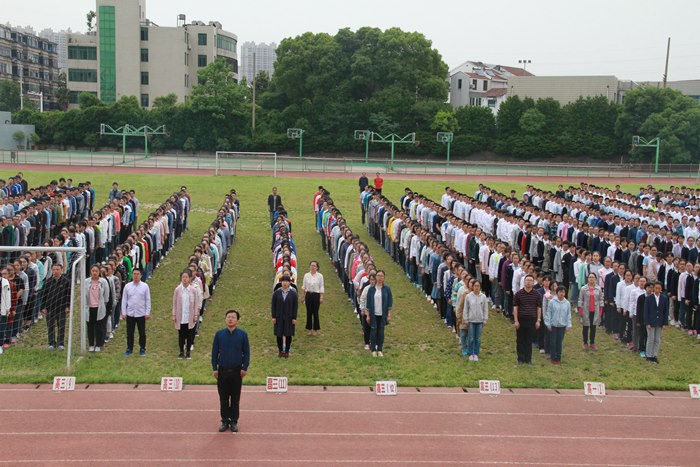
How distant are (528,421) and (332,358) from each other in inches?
162

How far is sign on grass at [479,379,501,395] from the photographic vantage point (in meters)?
12.3

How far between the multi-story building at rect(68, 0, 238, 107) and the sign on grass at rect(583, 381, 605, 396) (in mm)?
72919

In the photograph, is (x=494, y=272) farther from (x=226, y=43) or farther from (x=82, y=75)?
(x=226, y=43)

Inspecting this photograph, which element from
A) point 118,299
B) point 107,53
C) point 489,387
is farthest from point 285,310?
point 107,53

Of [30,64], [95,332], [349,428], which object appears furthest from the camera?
[30,64]

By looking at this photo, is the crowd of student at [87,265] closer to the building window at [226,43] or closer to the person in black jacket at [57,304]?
the person in black jacket at [57,304]

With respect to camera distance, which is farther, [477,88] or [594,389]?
[477,88]

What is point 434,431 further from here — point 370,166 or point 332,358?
point 370,166

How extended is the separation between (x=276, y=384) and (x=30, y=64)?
101058 mm

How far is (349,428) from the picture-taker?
10711 mm

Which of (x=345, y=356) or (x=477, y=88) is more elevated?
(x=477, y=88)

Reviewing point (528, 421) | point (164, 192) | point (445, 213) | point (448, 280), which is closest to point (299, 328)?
point (448, 280)

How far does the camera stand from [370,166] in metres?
60.8

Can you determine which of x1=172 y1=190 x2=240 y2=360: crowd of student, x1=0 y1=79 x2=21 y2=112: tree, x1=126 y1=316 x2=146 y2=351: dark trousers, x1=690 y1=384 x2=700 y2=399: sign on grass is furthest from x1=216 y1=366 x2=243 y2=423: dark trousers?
x1=0 y1=79 x2=21 y2=112: tree
